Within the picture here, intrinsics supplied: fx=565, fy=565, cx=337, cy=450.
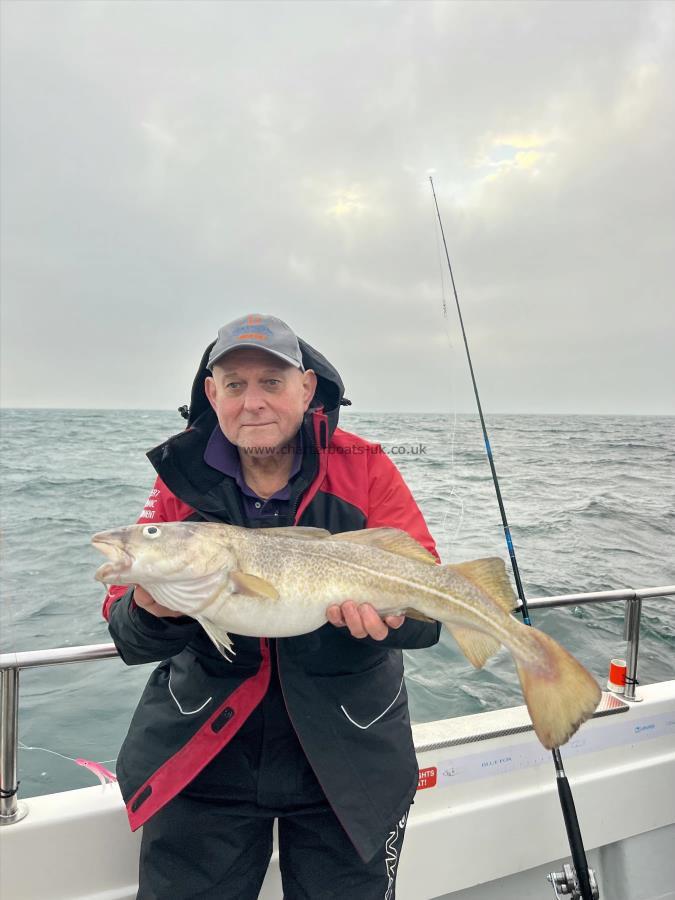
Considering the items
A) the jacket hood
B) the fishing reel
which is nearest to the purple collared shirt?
the jacket hood

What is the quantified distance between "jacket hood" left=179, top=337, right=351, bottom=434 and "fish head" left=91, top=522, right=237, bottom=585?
0.72 m

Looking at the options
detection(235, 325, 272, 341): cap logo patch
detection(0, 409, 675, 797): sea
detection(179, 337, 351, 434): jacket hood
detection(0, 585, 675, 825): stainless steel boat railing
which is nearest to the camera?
detection(0, 585, 675, 825): stainless steel boat railing

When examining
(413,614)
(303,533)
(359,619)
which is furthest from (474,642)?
(303,533)

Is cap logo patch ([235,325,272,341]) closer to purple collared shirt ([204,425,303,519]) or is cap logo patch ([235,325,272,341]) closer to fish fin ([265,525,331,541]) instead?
purple collared shirt ([204,425,303,519])

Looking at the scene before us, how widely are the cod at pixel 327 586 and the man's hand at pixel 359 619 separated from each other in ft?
0.10

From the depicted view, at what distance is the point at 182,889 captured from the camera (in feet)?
6.64

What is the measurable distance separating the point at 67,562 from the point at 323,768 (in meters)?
Answer: 10.3

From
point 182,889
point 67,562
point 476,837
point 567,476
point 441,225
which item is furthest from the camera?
point 567,476

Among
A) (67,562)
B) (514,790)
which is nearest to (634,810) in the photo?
(514,790)

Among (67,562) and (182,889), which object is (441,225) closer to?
(182,889)

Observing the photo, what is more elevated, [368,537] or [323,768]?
[368,537]

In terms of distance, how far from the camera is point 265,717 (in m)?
2.18

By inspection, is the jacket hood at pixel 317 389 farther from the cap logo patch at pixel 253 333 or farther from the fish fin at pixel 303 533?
the fish fin at pixel 303 533

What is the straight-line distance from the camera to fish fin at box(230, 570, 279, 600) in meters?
1.97
